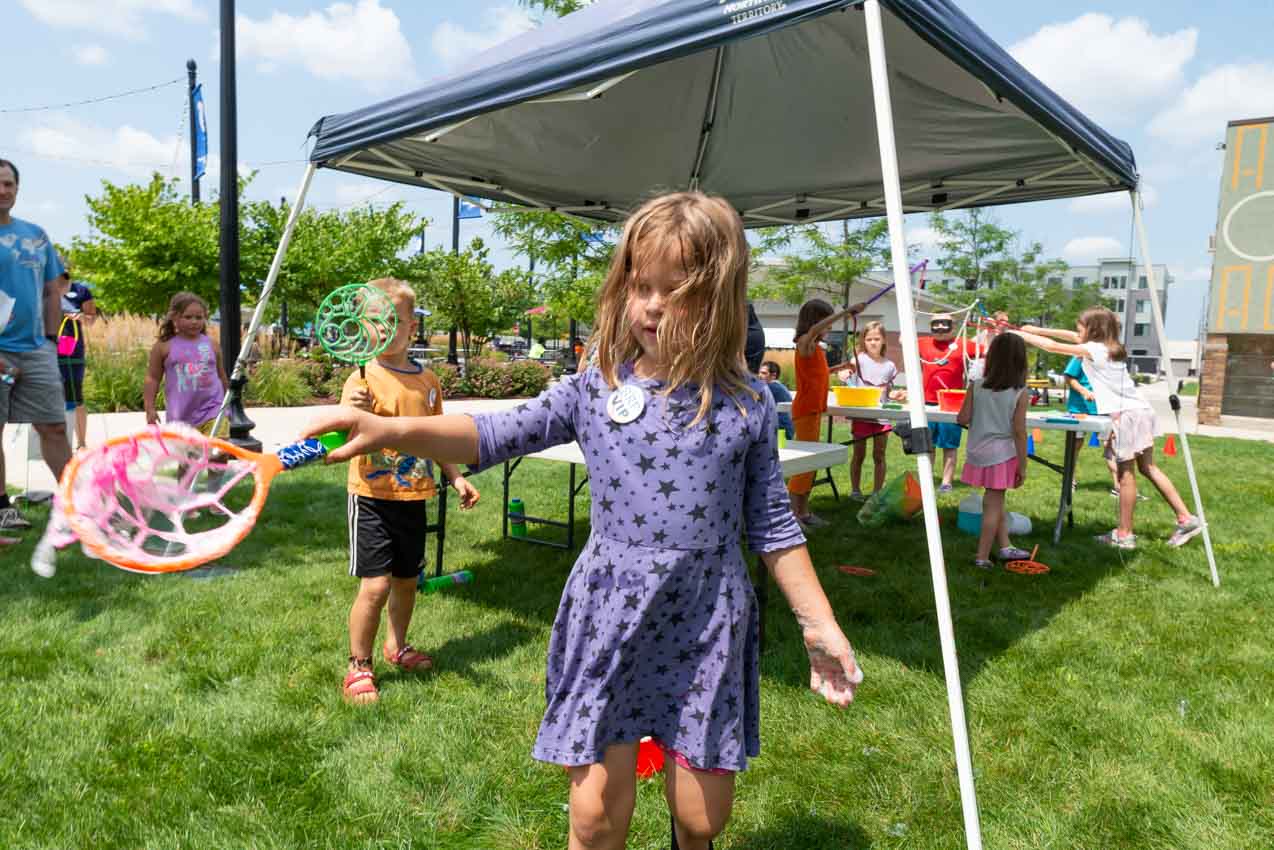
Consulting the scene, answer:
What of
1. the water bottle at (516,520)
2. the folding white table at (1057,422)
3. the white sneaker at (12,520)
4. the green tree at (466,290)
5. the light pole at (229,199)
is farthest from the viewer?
the green tree at (466,290)

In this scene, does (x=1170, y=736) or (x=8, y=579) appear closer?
(x=1170, y=736)

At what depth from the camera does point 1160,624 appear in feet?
14.1

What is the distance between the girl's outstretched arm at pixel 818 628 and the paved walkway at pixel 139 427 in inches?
43.2

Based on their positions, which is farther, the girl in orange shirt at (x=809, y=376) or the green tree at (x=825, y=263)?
the green tree at (x=825, y=263)

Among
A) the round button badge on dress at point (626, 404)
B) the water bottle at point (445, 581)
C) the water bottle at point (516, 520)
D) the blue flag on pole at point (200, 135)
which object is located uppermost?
the blue flag on pole at point (200, 135)

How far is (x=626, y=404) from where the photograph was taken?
1.77 metres

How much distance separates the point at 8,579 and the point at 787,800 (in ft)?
13.7

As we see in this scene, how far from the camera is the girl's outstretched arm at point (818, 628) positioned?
5.87 ft

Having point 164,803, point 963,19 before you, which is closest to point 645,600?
point 164,803

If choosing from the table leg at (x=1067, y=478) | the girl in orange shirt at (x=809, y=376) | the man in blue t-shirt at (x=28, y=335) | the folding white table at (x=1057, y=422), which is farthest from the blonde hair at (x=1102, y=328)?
the man in blue t-shirt at (x=28, y=335)

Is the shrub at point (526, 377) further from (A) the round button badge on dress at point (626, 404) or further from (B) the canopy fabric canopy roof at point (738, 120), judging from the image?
(A) the round button badge on dress at point (626, 404)

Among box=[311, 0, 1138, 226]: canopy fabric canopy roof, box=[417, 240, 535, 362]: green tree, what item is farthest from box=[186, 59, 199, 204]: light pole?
box=[311, 0, 1138, 226]: canopy fabric canopy roof

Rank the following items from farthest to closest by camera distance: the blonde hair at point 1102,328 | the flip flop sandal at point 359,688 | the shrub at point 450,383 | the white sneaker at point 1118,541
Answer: the shrub at point 450,383
the blonde hair at point 1102,328
the white sneaker at point 1118,541
the flip flop sandal at point 359,688

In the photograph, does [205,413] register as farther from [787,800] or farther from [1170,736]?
[1170,736]
